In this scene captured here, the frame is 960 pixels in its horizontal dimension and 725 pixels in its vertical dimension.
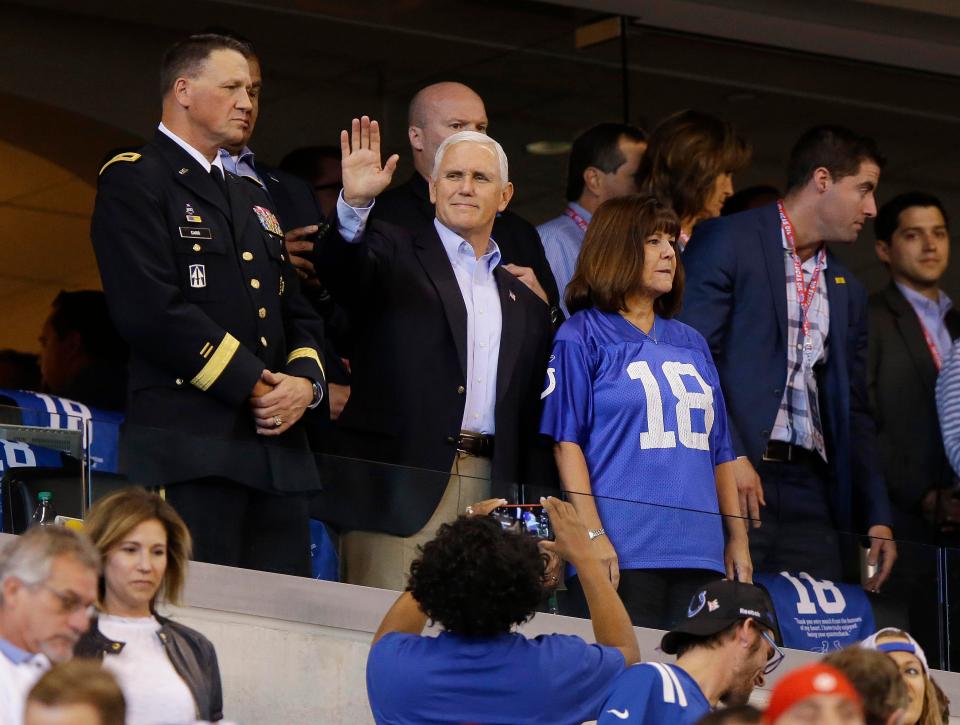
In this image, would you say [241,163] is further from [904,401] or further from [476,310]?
[904,401]

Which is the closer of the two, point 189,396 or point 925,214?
point 189,396

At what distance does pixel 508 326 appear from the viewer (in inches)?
237

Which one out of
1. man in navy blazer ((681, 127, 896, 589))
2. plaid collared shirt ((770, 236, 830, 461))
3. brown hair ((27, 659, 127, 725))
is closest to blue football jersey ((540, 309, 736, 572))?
man in navy blazer ((681, 127, 896, 589))

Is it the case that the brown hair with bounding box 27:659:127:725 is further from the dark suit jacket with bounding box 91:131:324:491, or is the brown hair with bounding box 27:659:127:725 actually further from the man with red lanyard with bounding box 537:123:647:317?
the man with red lanyard with bounding box 537:123:647:317

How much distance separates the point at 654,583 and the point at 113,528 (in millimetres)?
1678

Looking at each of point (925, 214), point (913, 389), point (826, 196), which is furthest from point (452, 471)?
point (925, 214)

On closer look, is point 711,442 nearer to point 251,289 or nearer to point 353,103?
point 251,289

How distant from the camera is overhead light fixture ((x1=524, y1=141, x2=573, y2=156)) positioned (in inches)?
395

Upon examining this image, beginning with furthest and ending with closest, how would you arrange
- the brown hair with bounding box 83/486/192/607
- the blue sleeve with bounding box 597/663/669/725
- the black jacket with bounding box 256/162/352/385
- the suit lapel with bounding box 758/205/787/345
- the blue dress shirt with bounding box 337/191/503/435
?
the suit lapel with bounding box 758/205/787/345 → the black jacket with bounding box 256/162/352/385 → the blue dress shirt with bounding box 337/191/503/435 → the brown hair with bounding box 83/486/192/607 → the blue sleeve with bounding box 597/663/669/725

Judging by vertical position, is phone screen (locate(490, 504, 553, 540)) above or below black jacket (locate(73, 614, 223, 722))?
above

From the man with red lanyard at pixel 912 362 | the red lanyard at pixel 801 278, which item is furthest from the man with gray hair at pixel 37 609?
the man with red lanyard at pixel 912 362

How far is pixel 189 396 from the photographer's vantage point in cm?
568

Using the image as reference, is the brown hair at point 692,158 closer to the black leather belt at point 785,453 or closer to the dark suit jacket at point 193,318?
the black leather belt at point 785,453

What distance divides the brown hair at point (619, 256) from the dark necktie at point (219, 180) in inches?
40.9
